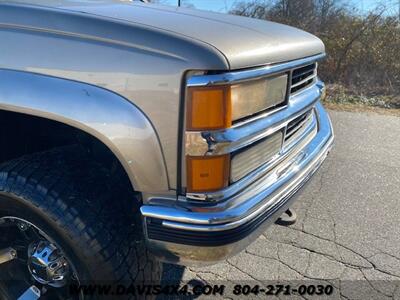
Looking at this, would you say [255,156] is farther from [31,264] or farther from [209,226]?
[31,264]

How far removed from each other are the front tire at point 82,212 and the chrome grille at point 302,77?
1076mm

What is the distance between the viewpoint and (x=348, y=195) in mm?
3779

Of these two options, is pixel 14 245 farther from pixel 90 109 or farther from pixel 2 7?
pixel 2 7

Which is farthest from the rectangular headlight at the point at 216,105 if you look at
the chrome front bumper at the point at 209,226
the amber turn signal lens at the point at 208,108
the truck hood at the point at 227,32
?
the chrome front bumper at the point at 209,226

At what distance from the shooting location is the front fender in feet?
5.40

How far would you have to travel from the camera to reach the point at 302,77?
243 cm

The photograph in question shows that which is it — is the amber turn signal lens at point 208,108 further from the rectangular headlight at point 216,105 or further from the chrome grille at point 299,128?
the chrome grille at point 299,128

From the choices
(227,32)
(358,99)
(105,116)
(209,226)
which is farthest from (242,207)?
(358,99)

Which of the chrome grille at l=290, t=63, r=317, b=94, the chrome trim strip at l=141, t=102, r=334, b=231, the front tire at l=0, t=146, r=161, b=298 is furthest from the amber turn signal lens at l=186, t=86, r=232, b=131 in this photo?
the chrome grille at l=290, t=63, r=317, b=94

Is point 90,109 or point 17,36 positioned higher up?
point 17,36

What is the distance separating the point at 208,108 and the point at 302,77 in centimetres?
103

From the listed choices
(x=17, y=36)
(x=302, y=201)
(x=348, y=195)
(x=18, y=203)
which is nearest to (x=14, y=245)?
(x=18, y=203)

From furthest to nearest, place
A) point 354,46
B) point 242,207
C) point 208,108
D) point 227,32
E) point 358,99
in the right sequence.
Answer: point 354,46 < point 358,99 < point 227,32 < point 242,207 < point 208,108

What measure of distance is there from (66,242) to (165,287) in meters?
0.80
